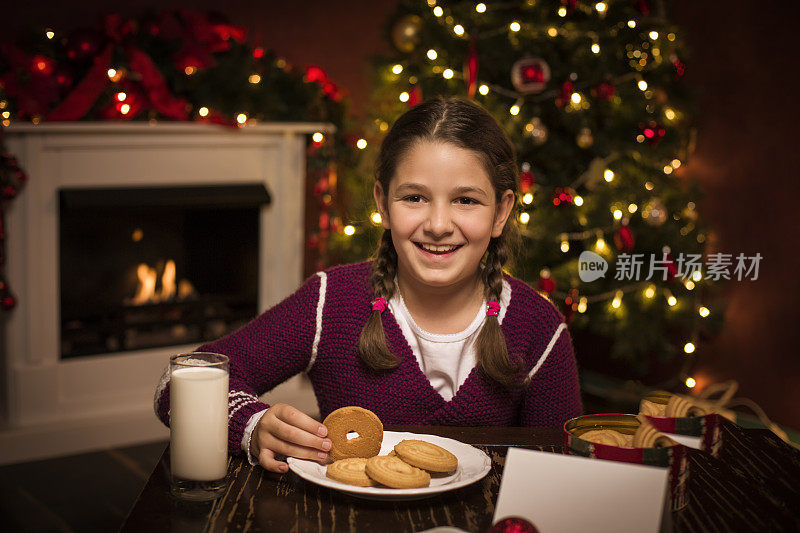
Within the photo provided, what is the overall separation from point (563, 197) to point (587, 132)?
0.25 meters

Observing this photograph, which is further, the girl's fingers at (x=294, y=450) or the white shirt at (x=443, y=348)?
the white shirt at (x=443, y=348)

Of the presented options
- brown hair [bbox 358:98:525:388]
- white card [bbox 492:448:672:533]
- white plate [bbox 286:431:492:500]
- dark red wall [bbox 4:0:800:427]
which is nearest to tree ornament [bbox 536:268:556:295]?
dark red wall [bbox 4:0:800:427]

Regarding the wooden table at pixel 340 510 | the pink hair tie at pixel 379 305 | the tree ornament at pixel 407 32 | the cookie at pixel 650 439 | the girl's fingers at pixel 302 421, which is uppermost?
the tree ornament at pixel 407 32

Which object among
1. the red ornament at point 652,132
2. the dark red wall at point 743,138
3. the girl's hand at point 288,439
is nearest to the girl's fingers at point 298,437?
the girl's hand at point 288,439

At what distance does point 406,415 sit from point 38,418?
6.43 ft

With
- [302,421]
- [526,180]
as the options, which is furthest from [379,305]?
[526,180]

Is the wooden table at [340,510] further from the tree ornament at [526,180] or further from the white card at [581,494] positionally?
the tree ornament at [526,180]

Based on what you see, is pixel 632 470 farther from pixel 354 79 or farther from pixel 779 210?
pixel 354 79

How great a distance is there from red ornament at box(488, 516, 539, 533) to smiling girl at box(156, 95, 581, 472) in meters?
0.58

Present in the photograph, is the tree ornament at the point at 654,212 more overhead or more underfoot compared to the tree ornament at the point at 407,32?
more underfoot

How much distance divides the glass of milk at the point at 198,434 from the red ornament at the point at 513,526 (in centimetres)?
33

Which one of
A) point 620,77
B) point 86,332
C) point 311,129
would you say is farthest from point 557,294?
point 86,332

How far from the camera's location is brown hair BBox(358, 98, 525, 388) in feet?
4.68

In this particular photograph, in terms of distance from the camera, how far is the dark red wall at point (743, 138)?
3.21m
